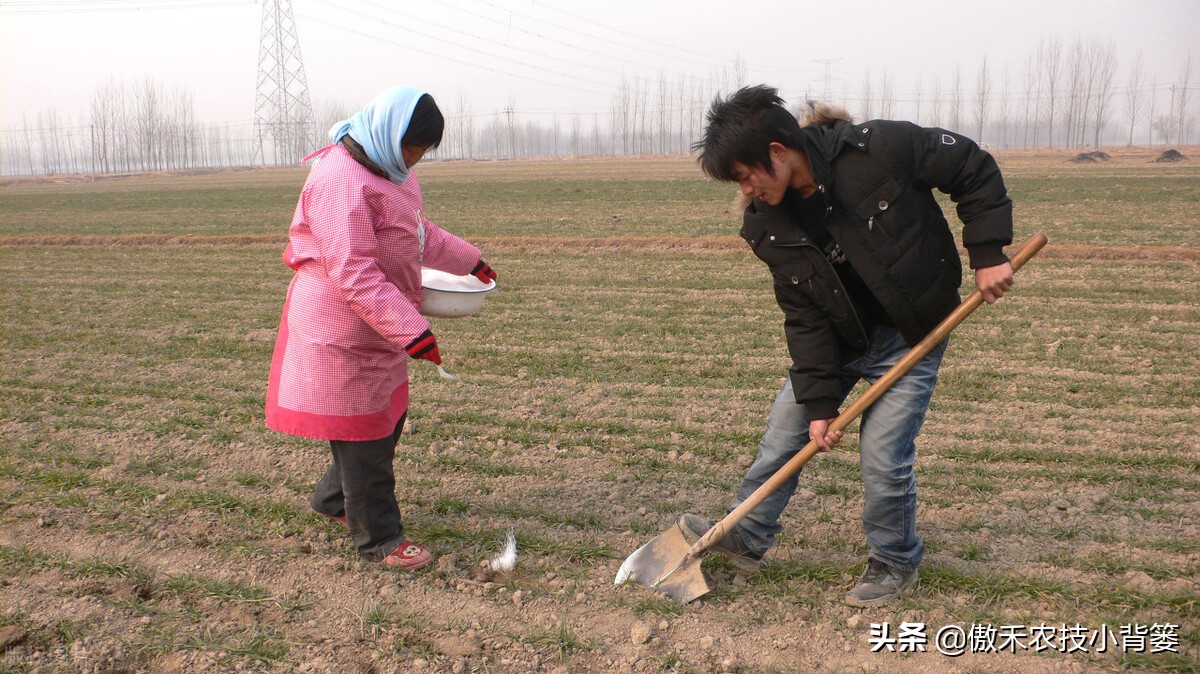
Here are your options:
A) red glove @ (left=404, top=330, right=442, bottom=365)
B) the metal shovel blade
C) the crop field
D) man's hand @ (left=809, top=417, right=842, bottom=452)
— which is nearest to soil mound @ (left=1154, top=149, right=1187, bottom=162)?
the crop field

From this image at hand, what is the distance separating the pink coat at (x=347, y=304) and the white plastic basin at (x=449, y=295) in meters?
0.14

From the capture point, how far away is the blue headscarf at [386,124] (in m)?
3.35

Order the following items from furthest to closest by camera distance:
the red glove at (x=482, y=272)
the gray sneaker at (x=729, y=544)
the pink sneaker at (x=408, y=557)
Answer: the red glove at (x=482, y=272) < the pink sneaker at (x=408, y=557) < the gray sneaker at (x=729, y=544)

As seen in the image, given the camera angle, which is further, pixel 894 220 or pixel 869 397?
pixel 869 397

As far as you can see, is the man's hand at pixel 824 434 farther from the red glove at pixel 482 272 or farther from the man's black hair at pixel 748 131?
the red glove at pixel 482 272

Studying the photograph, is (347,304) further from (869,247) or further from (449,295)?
(869,247)

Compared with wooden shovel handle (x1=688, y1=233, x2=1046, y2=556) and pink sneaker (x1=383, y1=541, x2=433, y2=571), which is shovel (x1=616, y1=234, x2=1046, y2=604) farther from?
pink sneaker (x1=383, y1=541, x2=433, y2=571)

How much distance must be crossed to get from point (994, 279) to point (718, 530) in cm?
140

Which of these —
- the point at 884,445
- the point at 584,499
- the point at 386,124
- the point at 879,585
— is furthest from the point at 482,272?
the point at 879,585

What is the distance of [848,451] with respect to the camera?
16.9 ft

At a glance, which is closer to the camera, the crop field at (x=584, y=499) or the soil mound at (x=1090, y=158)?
the crop field at (x=584, y=499)

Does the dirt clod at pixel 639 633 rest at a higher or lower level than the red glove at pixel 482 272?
lower

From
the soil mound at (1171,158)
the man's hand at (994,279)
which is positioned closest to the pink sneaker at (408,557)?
the man's hand at (994,279)

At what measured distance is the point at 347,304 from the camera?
346cm
